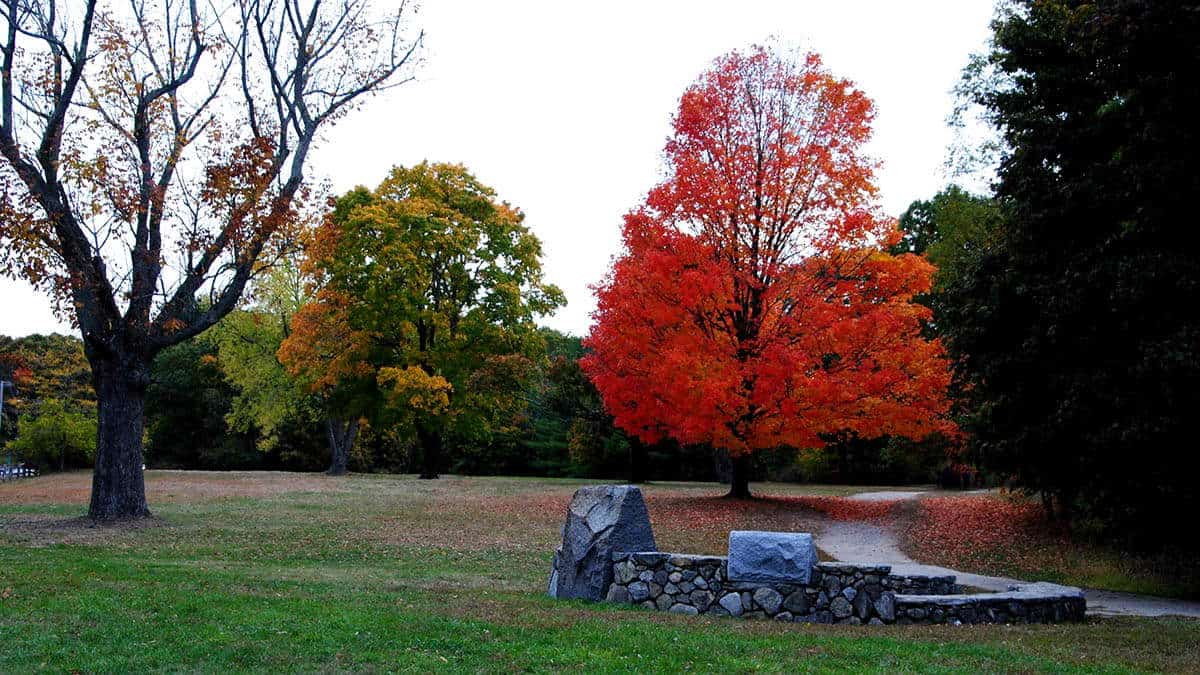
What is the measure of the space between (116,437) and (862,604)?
15251 mm

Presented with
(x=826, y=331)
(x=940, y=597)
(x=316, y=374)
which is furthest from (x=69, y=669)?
(x=316, y=374)

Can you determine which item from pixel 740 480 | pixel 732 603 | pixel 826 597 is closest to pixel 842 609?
pixel 826 597

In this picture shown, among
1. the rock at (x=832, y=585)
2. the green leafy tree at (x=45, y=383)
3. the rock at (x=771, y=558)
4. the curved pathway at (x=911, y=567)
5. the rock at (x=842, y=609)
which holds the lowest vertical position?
the curved pathway at (x=911, y=567)

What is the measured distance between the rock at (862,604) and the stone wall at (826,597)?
→ 0.01m

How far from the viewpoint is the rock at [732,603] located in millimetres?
10016

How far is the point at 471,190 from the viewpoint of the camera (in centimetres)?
3850

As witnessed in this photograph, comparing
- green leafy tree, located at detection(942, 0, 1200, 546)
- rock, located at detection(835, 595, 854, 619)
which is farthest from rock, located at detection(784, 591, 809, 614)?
green leafy tree, located at detection(942, 0, 1200, 546)

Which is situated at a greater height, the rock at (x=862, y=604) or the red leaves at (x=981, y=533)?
the rock at (x=862, y=604)

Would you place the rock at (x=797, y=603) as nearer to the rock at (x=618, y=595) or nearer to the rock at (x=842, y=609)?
the rock at (x=842, y=609)

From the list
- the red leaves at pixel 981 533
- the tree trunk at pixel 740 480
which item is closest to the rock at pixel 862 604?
the red leaves at pixel 981 533

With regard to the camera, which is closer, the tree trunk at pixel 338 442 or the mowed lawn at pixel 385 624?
the mowed lawn at pixel 385 624

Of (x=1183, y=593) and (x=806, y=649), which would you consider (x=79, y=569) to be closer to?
(x=806, y=649)

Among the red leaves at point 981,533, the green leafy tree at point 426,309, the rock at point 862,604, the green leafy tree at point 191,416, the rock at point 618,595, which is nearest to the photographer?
the rock at point 862,604

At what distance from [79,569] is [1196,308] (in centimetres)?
1482
